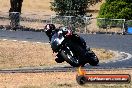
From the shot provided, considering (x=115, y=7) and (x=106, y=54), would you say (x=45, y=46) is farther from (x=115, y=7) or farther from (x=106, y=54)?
(x=115, y=7)

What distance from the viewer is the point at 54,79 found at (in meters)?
16.2

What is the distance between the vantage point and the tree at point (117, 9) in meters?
48.8

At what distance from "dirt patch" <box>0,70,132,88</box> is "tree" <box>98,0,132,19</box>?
30.4m

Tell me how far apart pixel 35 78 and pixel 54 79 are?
2.01 ft

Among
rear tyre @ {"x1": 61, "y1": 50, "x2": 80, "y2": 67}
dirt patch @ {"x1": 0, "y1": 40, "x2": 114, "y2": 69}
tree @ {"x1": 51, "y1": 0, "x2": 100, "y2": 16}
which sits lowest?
tree @ {"x1": 51, "y1": 0, "x2": 100, "y2": 16}

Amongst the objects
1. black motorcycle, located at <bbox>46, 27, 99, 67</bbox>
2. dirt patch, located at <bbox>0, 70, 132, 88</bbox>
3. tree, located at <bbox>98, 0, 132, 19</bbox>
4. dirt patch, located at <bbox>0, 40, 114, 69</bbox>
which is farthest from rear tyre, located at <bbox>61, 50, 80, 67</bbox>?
tree, located at <bbox>98, 0, 132, 19</bbox>

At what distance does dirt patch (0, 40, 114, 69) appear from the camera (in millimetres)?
25766

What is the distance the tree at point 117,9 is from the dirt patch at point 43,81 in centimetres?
3038

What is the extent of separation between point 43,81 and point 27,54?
1313cm

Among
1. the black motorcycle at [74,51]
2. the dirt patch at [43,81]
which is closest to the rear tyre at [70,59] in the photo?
the black motorcycle at [74,51]

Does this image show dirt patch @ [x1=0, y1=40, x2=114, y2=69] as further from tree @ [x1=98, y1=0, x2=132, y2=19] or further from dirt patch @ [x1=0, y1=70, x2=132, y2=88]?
tree @ [x1=98, y1=0, x2=132, y2=19]

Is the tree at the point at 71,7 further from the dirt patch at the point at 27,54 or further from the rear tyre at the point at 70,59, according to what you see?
the rear tyre at the point at 70,59

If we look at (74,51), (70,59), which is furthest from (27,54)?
(74,51)

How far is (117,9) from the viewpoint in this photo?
49.7 m
